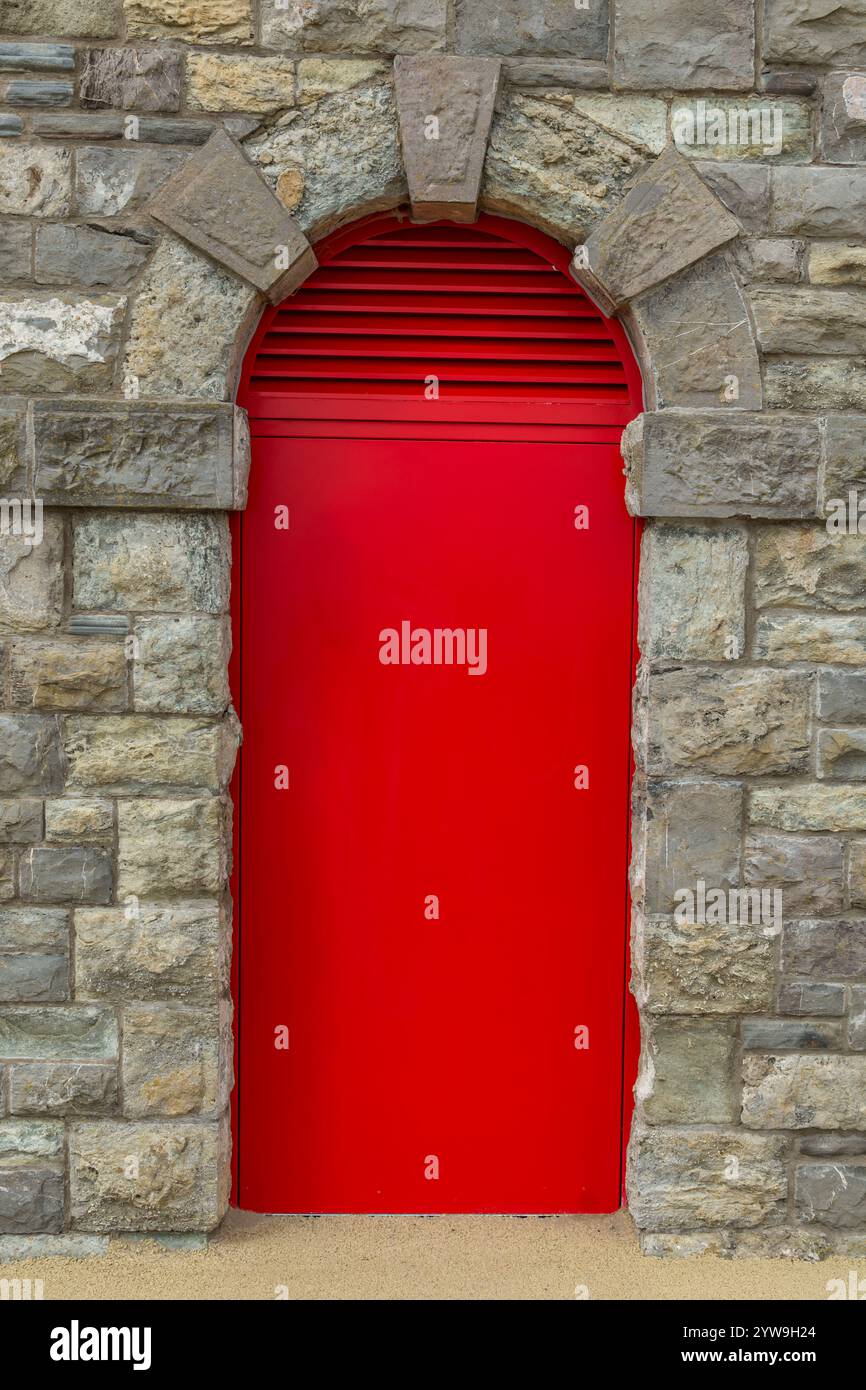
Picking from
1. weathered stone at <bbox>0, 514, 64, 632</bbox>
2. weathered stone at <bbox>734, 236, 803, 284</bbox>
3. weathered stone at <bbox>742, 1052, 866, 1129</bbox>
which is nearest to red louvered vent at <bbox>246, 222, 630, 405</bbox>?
weathered stone at <bbox>734, 236, 803, 284</bbox>

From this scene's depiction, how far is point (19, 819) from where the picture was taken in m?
3.17

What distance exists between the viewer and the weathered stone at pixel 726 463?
10.2 ft

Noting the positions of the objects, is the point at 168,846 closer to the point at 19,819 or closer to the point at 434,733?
the point at 19,819

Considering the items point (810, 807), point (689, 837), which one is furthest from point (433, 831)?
point (810, 807)

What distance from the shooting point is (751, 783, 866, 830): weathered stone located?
320cm

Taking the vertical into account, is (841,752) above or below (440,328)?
below

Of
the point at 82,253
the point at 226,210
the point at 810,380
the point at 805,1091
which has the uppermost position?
the point at 226,210

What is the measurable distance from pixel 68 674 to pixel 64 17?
1836mm

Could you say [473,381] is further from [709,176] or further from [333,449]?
[709,176]

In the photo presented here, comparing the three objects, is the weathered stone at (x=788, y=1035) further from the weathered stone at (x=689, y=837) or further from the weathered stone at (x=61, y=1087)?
the weathered stone at (x=61, y=1087)

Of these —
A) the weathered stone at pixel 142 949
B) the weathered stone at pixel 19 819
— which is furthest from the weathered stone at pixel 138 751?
the weathered stone at pixel 142 949

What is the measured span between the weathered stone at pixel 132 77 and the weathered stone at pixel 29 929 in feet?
7.56

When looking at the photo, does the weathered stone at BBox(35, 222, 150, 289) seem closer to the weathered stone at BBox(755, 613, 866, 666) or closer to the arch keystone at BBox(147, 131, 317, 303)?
the arch keystone at BBox(147, 131, 317, 303)

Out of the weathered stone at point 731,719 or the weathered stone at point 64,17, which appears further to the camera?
the weathered stone at point 731,719
